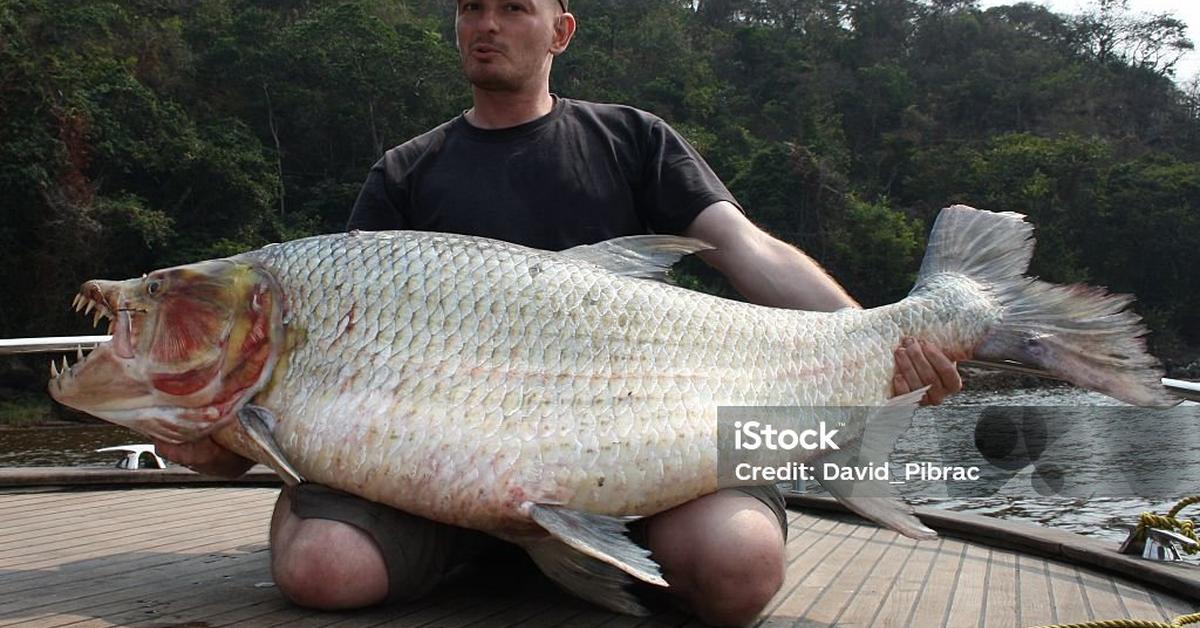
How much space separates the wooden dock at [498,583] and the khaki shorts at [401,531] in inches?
2.9

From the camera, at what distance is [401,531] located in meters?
2.63

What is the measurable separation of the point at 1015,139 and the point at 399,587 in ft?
170

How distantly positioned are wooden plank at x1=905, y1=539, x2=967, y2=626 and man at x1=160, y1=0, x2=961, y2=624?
0.43m

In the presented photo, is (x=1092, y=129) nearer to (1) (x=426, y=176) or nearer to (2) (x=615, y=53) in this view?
(2) (x=615, y=53)

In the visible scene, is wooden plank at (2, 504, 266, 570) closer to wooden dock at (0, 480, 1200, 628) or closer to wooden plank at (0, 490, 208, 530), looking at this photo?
wooden dock at (0, 480, 1200, 628)

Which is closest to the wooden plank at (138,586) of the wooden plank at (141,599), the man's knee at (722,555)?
the wooden plank at (141,599)

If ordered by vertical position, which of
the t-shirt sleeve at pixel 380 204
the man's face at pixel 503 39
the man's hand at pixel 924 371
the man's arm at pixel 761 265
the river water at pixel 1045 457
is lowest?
the river water at pixel 1045 457

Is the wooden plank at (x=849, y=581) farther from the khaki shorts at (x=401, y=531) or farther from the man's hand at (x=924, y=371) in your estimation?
the man's hand at (x=924, y=371)

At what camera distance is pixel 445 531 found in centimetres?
275

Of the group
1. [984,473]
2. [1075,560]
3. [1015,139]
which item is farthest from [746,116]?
[1075,560]

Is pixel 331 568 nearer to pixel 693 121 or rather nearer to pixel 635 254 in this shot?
pixel 635 254

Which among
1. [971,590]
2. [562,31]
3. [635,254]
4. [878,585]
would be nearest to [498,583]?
[635,254]

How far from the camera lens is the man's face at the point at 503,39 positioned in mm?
3127

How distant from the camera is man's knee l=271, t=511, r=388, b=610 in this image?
252 cm
